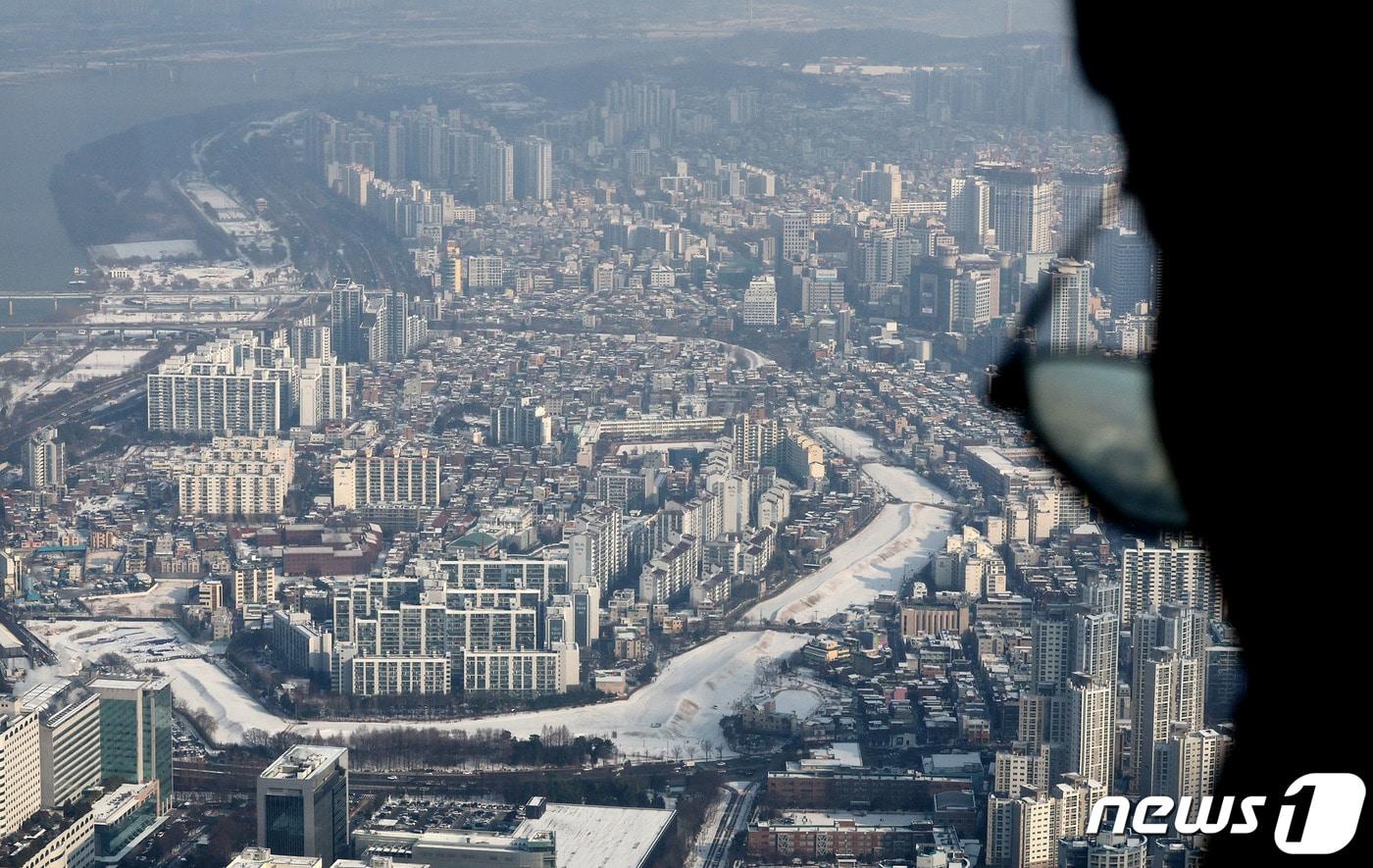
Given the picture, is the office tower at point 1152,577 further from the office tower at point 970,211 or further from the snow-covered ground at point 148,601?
the office tower at point 970,211

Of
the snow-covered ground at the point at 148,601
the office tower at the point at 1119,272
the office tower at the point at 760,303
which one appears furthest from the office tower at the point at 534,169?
the snow-covered ground at the point at 148,601

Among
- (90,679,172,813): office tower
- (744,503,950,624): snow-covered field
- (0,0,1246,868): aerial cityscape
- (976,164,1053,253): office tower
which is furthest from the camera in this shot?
(976,164,1053,253): office tower

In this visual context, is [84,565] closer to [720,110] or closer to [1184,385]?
[1184,385]

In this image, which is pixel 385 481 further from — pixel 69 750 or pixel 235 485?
pixel 69 750

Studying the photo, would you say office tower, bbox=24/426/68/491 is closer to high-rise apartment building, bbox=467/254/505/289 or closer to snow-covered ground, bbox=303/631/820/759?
snow-covered ground, bbox=303/631/820/759

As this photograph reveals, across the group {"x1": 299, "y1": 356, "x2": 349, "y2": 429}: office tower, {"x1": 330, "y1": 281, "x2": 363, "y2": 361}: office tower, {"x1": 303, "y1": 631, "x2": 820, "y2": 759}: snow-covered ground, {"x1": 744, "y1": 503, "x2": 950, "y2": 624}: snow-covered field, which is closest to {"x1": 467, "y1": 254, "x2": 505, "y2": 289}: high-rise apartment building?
{"x1": 330, "y1": 281, "x2": 363, "y2": 361}: office tower

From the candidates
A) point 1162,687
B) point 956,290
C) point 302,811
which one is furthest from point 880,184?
point 302,811

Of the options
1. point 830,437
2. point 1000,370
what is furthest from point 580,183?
point 1000,370
